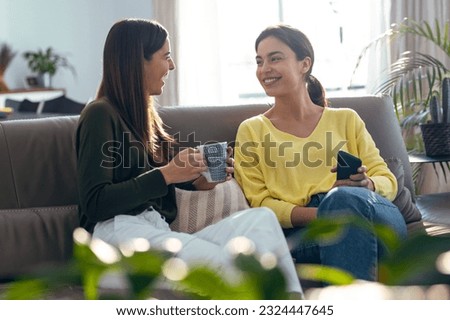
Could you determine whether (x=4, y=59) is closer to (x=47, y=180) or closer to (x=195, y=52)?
(x=195, y=52)

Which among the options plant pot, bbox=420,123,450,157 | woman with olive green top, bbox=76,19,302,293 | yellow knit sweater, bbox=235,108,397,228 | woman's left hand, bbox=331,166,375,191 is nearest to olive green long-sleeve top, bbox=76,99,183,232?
woman with olive green top, bbox=76,19,302,293

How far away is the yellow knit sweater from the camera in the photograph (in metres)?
2.57

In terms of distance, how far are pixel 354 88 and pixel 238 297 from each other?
17.6 feet

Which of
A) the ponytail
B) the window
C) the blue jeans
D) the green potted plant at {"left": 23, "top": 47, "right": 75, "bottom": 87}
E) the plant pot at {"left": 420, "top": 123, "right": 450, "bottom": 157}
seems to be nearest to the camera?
the blue jeans

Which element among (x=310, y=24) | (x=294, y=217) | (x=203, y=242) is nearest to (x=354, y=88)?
(x=310, y=24)

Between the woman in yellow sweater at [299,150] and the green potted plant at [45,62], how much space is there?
463 centimetres

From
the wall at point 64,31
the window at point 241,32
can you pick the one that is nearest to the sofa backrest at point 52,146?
the window at point 241,32

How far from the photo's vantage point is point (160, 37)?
2.47 m

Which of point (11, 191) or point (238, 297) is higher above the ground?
point (238, 297)

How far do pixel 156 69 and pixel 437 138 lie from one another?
130 cm

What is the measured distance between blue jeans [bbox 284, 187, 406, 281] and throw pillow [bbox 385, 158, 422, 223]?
0.93 ft

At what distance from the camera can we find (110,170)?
89.7 inches

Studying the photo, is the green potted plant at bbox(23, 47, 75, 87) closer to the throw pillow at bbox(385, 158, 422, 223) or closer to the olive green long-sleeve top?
the throw pillow at bbox(385, 158, 422, 223)
